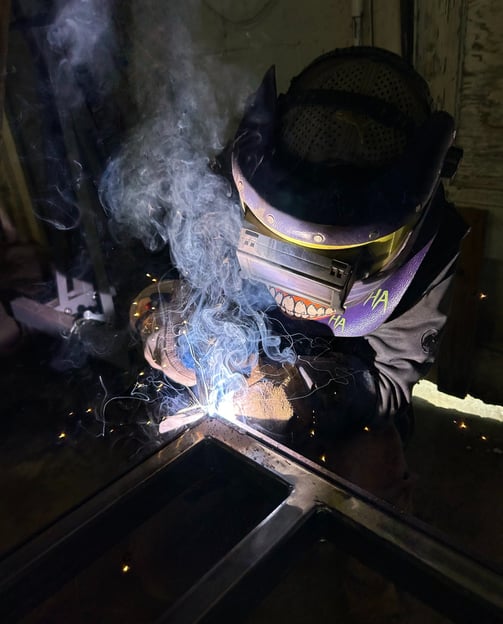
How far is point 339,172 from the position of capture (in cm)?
161

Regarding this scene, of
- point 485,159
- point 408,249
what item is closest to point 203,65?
point 485,159

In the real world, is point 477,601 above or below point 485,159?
below

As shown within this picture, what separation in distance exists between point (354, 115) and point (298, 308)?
2.71 ft

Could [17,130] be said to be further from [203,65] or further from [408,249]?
[408,249]

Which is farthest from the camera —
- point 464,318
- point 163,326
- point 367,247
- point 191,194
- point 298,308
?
point 464,318

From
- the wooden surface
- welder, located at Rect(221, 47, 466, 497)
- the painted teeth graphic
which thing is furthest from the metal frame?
the wooden surface

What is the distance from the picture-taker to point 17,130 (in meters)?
4.85

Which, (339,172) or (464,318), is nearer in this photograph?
(339,172)

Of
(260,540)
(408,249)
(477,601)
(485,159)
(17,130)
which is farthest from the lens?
(17,130)

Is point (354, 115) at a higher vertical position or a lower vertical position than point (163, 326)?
higher

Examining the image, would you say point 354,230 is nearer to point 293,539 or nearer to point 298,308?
point 298,308

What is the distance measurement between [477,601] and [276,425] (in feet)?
3.40

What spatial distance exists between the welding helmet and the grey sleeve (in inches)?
15.5

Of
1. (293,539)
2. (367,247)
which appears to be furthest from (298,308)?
(293,539)
